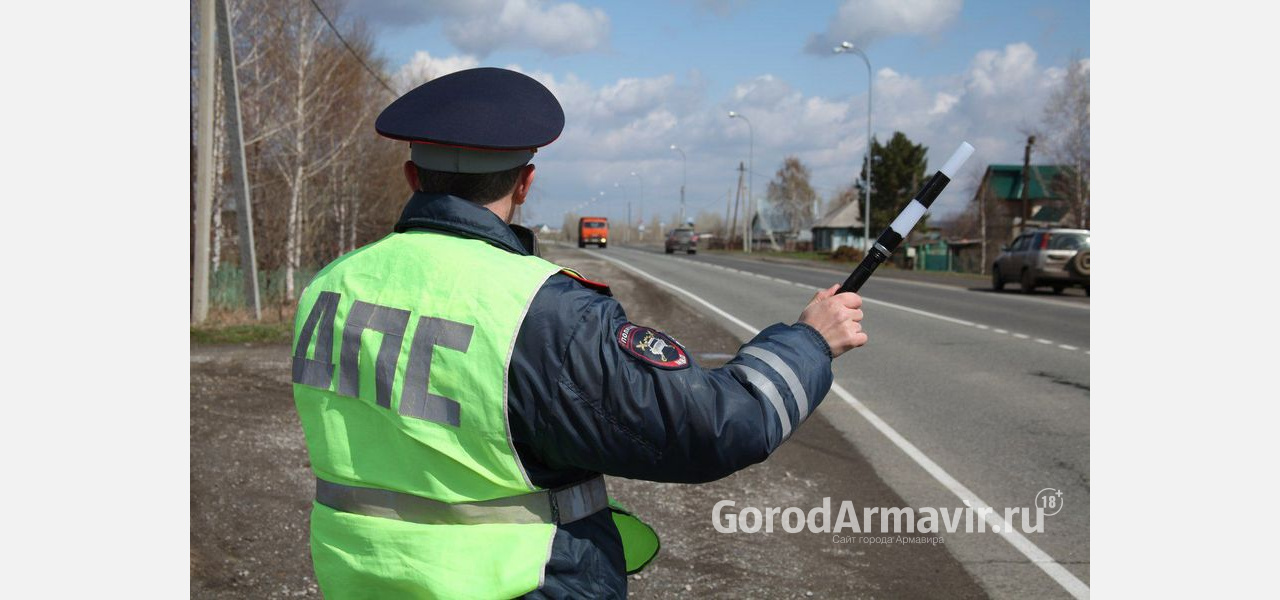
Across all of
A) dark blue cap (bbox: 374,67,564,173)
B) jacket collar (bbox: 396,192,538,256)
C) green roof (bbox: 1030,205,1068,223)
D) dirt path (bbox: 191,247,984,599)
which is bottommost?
dirt path (bbox: 191,247,984,599)

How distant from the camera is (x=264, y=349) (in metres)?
13.2

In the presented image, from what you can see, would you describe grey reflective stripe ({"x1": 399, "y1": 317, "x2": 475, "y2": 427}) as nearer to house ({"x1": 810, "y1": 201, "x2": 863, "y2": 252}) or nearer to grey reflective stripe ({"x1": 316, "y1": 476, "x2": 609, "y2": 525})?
grey reflective stripe ({"x1": 316, "y1": 476, "x2": 609, "y2": 525})

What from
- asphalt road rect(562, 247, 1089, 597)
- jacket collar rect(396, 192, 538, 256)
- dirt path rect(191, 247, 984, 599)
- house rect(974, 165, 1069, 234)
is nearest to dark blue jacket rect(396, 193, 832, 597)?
jacket collar rect(396, 192, 538, 256)

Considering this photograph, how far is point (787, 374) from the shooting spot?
75.3 inches

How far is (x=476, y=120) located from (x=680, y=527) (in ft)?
13.2

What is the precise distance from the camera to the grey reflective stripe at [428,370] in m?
1.74

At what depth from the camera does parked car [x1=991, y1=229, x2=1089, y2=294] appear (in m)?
24.8

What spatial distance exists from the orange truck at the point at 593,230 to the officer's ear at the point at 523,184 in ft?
293

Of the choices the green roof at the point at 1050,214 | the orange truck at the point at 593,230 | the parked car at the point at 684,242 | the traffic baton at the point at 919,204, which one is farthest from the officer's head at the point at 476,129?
the orange truck at the point at 593,230

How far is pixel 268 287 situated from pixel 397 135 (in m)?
22.5

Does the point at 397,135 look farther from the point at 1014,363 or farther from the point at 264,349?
the point at 264,349

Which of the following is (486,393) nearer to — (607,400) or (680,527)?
Answer: (607,400)

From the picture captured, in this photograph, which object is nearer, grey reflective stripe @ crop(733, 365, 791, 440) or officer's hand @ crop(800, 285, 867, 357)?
grey reflective stripe @ crop(733, 365, 791, 440)

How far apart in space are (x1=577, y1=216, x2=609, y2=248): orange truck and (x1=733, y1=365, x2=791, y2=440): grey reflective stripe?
89.6m
